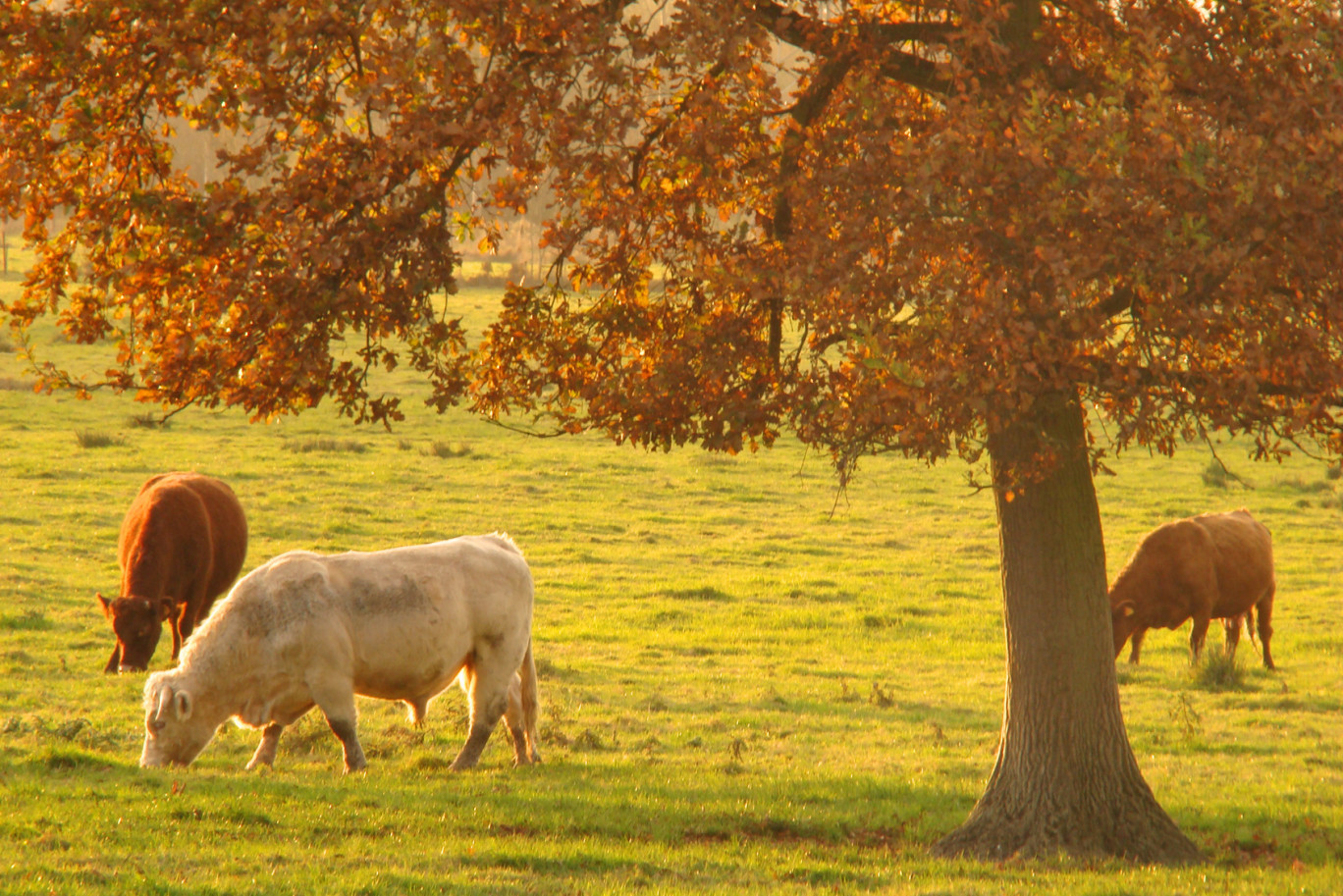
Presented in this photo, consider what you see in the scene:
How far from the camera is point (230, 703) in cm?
927

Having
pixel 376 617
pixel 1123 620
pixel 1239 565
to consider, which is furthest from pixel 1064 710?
pixel 1239 565

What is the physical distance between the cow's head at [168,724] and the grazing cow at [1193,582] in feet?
36.7

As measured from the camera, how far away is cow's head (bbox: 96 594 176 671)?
12680 millimetres

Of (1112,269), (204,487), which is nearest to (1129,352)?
(1112,269)

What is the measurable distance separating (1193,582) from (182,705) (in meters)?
12.4

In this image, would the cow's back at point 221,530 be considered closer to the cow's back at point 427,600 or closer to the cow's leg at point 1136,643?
the cow's back at point 427,600

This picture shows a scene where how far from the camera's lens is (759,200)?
8266 millimetres

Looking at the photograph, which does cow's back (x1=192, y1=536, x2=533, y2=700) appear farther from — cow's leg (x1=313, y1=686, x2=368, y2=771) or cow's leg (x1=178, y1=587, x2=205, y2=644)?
cow's leg (x1=178, y1=587, x2=205, y2=644)

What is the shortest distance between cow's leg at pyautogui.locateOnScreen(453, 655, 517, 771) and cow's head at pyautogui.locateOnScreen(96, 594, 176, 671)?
4316 mm

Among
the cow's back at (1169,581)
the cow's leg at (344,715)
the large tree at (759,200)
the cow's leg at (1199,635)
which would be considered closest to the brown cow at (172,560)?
the cow's leg at (344,715)

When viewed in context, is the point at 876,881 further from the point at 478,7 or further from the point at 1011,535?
the point at 478,7

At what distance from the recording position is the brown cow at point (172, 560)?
12820 millimetres

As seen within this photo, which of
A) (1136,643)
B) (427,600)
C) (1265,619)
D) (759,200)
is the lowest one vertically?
(1136,643)

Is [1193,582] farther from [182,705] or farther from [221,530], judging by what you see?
[182,705]
